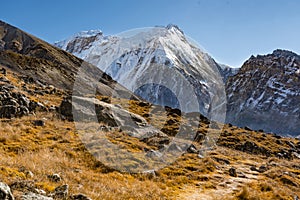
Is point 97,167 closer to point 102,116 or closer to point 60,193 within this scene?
point 60,193

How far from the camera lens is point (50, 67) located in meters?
81.5

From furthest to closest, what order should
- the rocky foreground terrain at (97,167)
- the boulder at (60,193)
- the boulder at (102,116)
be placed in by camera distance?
the boulder at (102,116)
the rocky foreground terrain at (97,167)
the boulder at (60,193)

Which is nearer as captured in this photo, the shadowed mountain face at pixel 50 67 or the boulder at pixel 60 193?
the boulder at pixel 60 193

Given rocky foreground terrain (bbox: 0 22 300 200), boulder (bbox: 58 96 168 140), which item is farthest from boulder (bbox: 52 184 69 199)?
boulder (bbox: 58 96 168 140)

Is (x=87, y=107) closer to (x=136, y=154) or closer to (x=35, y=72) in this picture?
(x=136, y=154)

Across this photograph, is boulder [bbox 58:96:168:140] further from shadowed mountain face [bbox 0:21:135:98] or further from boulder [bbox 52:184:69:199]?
shadowed mountain face [bbox 0:21:135:98]

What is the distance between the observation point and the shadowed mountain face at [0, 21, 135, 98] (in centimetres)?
6850

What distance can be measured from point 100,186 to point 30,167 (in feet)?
8.61

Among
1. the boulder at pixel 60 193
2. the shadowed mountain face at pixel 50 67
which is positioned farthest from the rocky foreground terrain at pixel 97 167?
the shadowed mountain face at pixel 50 67

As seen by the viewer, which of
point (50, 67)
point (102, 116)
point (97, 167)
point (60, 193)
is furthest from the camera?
point (50, 67)

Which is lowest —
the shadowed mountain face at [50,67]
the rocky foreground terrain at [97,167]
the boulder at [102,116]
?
the rocky foreground terrain at [97,167]

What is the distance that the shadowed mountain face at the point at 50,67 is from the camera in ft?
225

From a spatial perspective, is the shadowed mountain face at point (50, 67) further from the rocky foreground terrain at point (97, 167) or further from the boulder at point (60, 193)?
the boulder at point (60, 193)

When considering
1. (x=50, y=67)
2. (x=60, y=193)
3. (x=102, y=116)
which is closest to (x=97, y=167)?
(x=60, y=193)
